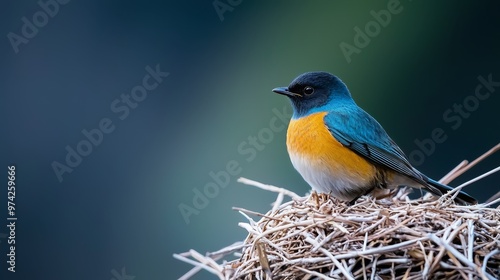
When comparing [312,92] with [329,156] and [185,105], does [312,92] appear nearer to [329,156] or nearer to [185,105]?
[329,156]

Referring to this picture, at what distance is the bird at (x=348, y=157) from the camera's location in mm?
4215

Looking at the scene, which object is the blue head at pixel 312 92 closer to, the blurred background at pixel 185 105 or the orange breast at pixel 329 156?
the orange breast at pixel 329 156

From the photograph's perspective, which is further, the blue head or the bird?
the blue head

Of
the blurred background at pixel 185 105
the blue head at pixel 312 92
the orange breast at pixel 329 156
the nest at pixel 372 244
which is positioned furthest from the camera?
the blurred background at pixel 185 105

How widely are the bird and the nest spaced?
0.59 metres

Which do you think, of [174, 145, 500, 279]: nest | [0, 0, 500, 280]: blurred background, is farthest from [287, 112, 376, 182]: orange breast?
[0, 0, 500, 280]: blurred background

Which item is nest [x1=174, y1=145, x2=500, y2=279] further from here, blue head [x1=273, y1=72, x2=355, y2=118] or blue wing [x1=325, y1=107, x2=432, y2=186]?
blue head [x1=273, y1=72, x2=355, y2=118]

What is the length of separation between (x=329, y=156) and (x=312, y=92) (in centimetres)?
61

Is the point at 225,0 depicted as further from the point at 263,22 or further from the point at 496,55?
the point at 496,55

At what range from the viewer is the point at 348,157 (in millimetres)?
4254

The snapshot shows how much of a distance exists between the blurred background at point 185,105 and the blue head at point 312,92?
1.71 meters

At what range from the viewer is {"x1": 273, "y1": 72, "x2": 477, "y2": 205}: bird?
421 cm

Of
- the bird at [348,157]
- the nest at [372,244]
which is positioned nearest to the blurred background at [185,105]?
the bird at [348,157]

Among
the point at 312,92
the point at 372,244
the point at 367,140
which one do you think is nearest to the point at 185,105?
the point at 312,92
